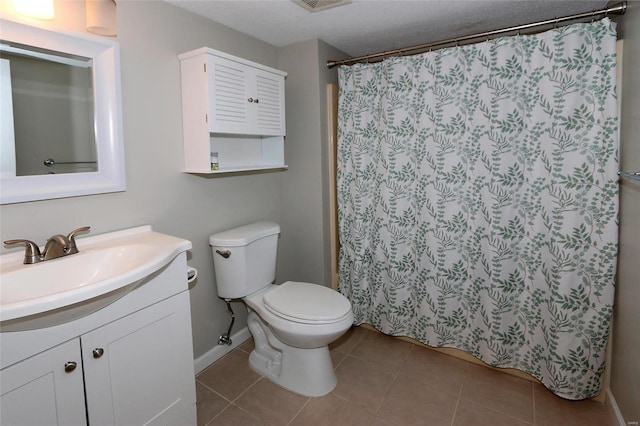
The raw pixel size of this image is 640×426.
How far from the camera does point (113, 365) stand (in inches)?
49.9

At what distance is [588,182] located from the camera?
1.70 m

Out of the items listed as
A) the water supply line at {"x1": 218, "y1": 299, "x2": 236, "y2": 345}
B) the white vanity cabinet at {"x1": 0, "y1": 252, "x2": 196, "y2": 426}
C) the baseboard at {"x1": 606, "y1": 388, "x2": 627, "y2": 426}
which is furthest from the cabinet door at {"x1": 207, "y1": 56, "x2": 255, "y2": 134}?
the baseboard at {"x1": 606, "y1": 388, "x2": 627, "y2": 426}

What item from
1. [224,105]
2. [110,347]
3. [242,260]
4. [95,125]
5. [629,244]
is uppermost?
[224,105]

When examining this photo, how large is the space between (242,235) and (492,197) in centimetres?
142

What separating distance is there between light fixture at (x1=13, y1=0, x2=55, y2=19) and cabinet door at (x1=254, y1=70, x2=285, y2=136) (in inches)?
37.9

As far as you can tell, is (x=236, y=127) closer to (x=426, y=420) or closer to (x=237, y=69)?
(x=237, y=69)

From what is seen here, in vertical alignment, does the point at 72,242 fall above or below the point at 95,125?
below

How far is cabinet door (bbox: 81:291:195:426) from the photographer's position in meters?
1.23

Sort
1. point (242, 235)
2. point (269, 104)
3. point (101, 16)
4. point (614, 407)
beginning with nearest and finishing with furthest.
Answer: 1. point (101, 16)
2. point (614, 407)
3. point (242, 235)
4. point (269, 104)

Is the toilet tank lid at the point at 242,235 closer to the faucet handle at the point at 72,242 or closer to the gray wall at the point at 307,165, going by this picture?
the gray wall at the point at 307,165

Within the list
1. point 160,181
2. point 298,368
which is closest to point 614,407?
point 298,368

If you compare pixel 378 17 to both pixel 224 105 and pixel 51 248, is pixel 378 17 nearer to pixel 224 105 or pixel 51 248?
pixel 224 105

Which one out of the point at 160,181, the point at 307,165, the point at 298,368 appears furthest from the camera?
the point at 307,165

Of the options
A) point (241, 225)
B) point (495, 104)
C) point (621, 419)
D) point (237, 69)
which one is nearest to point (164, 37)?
point (237, 69)
